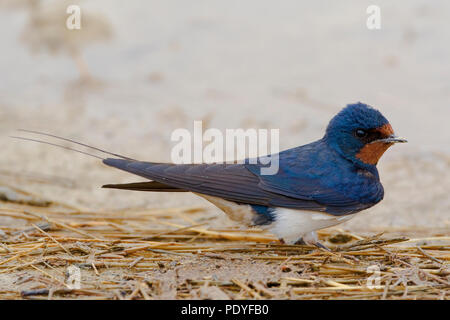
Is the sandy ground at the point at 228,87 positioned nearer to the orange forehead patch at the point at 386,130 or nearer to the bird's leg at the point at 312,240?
the bird's leg at the point at 312,240

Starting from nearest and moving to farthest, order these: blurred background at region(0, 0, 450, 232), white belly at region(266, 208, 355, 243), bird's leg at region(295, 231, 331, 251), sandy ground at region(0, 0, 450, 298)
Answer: white belly at region(266, 208, 355, 243), bird's leg at region(295, 231, 331, 251), sandy ground at region(0, 0, 450, 298), blurred background at region(0, 0, 450, 232)

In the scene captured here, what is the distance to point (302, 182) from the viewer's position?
3.24 m

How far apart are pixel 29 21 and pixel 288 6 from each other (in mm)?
3153

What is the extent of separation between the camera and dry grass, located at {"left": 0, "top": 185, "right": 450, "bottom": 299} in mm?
2609

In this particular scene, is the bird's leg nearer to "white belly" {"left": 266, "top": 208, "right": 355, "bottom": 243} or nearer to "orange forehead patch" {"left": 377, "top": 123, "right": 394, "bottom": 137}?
"white belly" {"left": 266, "top": 208, "right": 355, "bottom": 243}

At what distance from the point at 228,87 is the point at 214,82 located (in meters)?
0.23

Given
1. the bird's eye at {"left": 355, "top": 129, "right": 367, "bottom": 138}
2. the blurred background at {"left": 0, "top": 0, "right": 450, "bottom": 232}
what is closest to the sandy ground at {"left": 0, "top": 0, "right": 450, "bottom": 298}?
the blurred background at {"left": 0, "top": 0, "right": 450, "bottom": 232}

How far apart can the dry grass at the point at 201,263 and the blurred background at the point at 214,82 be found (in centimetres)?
108

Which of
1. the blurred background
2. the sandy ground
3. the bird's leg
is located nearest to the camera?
the bird's leg

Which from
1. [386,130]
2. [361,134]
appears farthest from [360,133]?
[386,130]

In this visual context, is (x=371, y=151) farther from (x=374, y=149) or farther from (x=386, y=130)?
(x=386, y=130)

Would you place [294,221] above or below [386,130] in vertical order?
below
